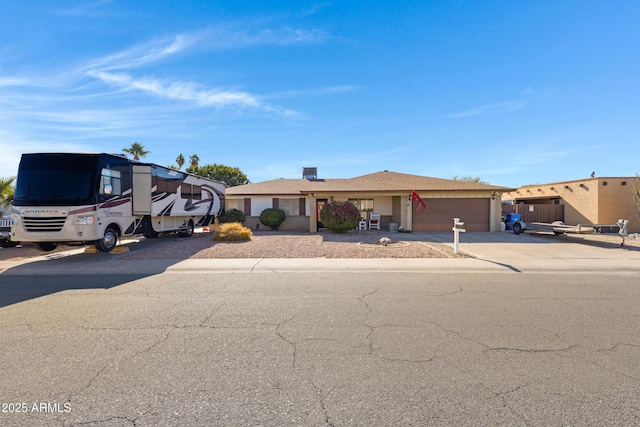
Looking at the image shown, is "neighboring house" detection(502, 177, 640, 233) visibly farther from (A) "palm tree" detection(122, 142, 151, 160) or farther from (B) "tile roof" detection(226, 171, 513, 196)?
(A) "palm tree" detection(122, 142, 151, 160)

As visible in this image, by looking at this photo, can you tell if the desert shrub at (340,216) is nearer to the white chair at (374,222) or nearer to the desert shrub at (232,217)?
the white chair at (374,222)

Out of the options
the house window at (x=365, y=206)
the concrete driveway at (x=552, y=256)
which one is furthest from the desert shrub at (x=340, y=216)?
the concrete driveway at (x=552, y=256)

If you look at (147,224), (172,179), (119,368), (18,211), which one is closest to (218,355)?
(119,368)

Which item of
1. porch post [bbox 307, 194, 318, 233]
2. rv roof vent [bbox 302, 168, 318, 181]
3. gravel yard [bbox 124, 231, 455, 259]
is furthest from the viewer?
rv roof vent [bbox 302, 168, 318, 181]

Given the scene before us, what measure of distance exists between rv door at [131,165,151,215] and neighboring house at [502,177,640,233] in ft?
73.5

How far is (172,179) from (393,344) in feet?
45.7

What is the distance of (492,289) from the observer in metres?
6.38

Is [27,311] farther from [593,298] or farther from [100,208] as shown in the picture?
[593,298]

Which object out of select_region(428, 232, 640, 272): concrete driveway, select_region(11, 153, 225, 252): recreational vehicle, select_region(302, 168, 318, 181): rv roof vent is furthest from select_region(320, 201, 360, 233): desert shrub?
select_region(302, 168, 318, 181): rv roof vent

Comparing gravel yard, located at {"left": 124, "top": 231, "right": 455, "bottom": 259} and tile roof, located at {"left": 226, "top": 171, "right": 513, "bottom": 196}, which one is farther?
tile roof, located at {"left": 226, "top": 171, "right": 513, "bottom": 196}

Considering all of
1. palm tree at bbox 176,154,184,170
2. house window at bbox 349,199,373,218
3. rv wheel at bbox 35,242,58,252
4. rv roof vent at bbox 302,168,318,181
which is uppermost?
palm tree at bbox 176,154,184,170

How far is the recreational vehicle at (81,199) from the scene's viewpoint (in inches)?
380

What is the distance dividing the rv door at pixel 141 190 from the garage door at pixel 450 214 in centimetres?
1495

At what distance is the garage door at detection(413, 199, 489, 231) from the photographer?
19.4 metres
